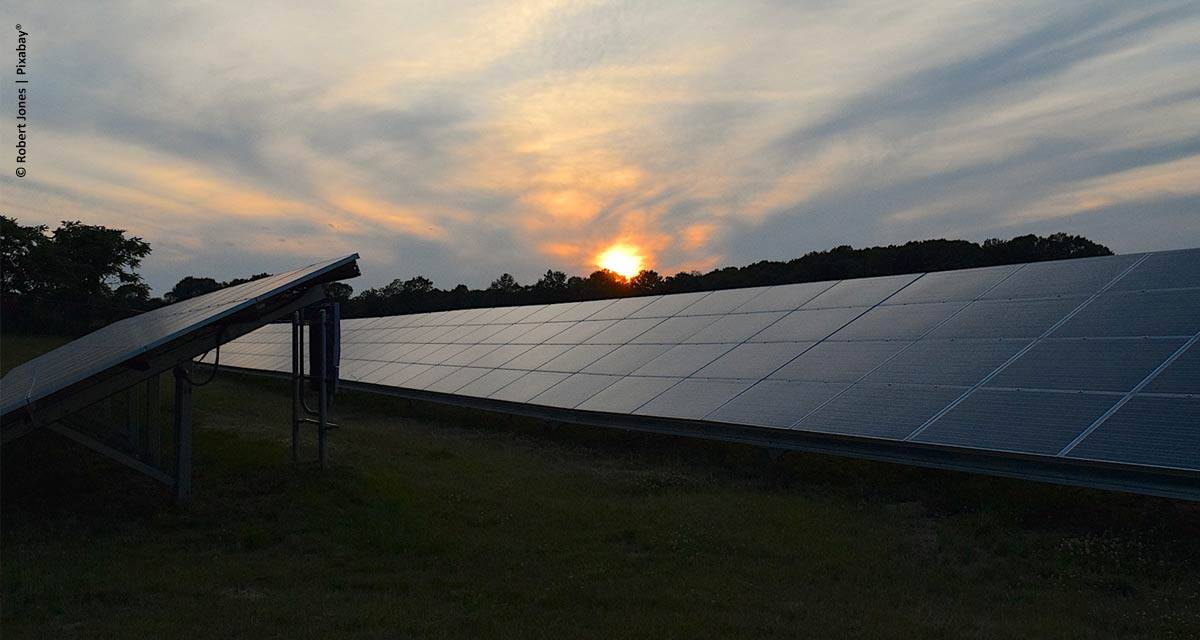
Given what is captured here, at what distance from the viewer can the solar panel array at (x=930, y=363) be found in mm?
10586

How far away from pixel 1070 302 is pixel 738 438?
614 centimetres

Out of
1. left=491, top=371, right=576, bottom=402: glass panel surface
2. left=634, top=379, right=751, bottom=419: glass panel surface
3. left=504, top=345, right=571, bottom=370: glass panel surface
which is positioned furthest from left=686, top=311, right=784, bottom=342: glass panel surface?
left=504, top=345, right=571, bottom=370: glass panel surface

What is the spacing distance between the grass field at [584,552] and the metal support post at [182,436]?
321mm

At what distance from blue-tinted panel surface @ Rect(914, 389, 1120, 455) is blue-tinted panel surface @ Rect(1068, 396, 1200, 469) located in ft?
0.92

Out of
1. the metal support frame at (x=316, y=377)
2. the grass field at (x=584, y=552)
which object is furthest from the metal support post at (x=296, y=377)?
the grass field at (x=584, y=552)

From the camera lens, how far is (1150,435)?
9.65 m

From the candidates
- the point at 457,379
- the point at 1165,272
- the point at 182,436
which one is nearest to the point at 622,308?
the point at 457,379

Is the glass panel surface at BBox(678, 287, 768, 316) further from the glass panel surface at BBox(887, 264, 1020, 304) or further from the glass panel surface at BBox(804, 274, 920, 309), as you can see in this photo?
the glass panel surface at BBox(887, 264, 1020, 304)

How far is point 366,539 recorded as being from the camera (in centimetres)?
1028

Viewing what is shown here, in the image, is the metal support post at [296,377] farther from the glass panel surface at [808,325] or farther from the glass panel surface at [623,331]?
the glass panel surface at [623,331]

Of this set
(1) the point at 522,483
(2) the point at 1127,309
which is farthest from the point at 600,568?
(2) the point at 1127,309

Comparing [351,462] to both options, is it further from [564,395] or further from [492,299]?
[492,299]

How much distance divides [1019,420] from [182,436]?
11.6 m

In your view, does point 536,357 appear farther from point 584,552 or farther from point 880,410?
point 584,552
